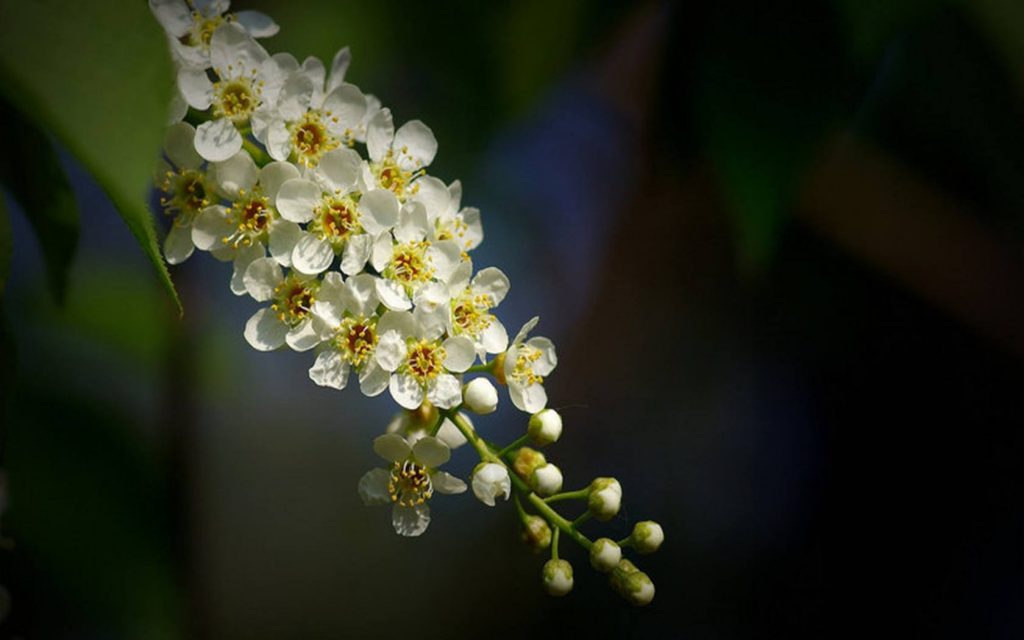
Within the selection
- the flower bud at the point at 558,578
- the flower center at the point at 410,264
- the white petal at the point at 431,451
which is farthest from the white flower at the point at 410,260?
the flower bud at the point at 558,578

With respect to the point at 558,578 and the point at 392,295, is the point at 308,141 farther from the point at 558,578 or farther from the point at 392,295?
the point at 558,578

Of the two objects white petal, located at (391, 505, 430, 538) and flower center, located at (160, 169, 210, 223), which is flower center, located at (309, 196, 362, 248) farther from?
white petal, located at (391, 505, 430, 538)

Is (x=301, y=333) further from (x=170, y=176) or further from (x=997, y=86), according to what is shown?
(x=997, y=86)

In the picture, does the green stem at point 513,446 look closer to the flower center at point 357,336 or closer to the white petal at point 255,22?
the flower center at point 357,336

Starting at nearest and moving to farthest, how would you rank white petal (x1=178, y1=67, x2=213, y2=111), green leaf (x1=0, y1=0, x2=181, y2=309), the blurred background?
1. green leaf (x1=0, y1=0, x2=181, y2=309)
2. white petal (x1=178, y1=67, x2=213, y2=111)
3. the blurred background

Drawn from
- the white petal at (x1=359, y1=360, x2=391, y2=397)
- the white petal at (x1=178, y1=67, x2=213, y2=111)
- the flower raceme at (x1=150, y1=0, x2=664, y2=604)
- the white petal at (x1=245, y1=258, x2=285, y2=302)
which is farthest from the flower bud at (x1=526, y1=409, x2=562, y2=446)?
the white petal at (x1=178, y1=67, x2=213, y2=111)

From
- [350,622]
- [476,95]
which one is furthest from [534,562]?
[476,95]
